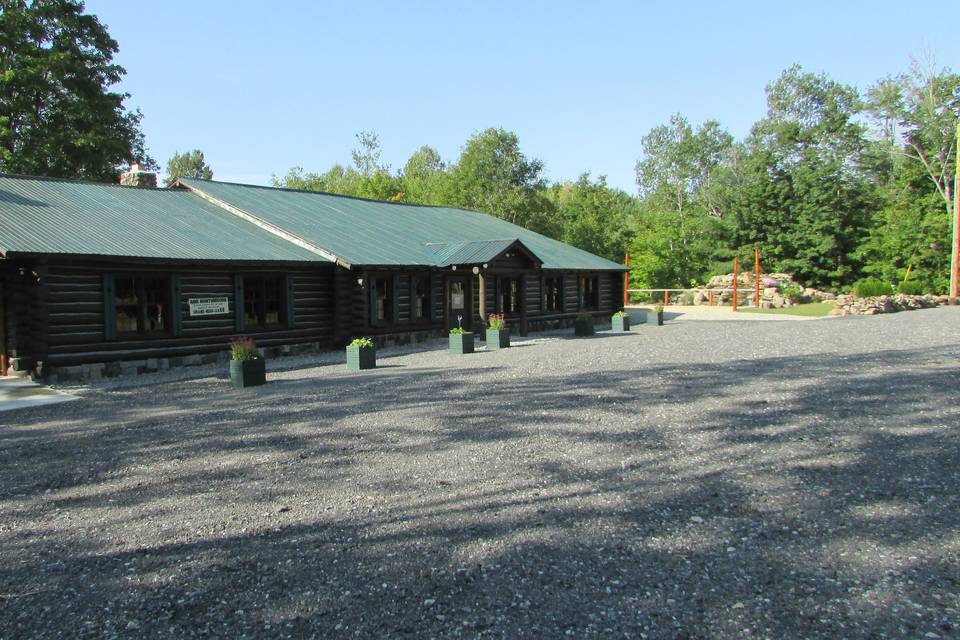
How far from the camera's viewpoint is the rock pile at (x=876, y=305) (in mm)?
30172

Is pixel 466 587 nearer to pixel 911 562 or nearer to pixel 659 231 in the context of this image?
pixel 911 562

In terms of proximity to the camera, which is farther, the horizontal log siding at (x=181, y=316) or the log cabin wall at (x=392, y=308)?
the log cabin wall at (x=392, y=308)

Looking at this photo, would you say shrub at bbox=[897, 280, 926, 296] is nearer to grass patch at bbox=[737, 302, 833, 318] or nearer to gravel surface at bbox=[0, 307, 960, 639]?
grass patch at bbox=[737, 302, 833, 318]

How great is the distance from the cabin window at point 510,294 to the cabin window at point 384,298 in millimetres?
5435

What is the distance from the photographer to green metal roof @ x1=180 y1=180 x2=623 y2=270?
1991 cm

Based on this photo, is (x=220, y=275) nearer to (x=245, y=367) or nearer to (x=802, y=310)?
(x=245, y=367)

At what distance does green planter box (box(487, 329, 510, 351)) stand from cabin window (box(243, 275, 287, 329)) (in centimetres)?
577

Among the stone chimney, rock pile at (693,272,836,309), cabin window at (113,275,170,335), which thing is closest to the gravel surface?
Result: cabin window at (113,275,170,335)

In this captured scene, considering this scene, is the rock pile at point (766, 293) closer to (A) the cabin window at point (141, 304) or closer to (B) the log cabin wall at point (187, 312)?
(B) the log cabin wall at point (187, 312)

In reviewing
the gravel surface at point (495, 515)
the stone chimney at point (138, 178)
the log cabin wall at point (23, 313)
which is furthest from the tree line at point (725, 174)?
the gravel surface at point (495, 515)

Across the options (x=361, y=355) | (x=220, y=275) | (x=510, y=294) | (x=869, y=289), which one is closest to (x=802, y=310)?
(x=869, y=289)

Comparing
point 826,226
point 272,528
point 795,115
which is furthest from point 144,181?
point 795,115

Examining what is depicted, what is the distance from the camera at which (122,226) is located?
1593cm

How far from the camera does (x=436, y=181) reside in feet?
195
